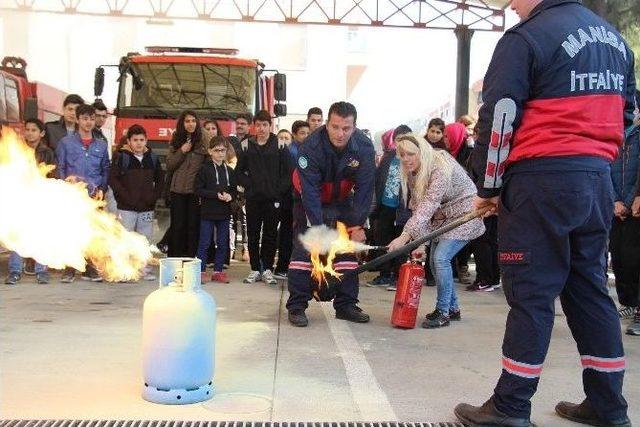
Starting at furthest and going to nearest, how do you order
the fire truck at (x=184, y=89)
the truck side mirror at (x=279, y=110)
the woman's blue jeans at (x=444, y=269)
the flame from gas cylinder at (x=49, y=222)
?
the truck side mirror at (x=279, y=110) → the fire truck at (x=184, y=89) → the woman's blue jeans at (x=444, y=269) → the flame from gas cylinder at (x=49, y=222)

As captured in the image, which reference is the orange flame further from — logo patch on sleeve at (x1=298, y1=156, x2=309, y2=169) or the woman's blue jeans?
the woman's blue jeans

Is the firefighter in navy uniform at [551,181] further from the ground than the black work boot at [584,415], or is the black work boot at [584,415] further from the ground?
the firefighter in navy uniform at [551,181]

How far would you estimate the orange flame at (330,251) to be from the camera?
6395 mm

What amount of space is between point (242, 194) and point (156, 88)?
3306 millimetres

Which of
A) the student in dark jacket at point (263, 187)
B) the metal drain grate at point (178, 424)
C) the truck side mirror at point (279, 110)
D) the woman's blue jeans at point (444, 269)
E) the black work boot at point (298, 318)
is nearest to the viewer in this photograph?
the metal drain grate at point (178, 424)

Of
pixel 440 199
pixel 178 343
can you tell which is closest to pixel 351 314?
pixel 440 199

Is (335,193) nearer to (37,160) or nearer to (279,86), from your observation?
(37,160)

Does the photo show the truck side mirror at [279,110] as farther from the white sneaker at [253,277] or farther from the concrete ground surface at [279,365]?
the concrete ground surface at [279,365]

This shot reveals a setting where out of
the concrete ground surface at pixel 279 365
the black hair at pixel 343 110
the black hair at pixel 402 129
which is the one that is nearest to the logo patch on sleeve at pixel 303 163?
the black hair at pixel 343 110

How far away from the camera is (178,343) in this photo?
4.05 m

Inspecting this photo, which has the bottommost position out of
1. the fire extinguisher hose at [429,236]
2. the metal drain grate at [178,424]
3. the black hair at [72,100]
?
the metal drain grate at [178,424]

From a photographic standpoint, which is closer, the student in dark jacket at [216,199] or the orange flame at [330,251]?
the orange flame at [330,251]

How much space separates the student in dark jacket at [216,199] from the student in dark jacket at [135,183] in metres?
0.59

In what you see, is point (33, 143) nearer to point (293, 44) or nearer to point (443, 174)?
point (443, 174)
